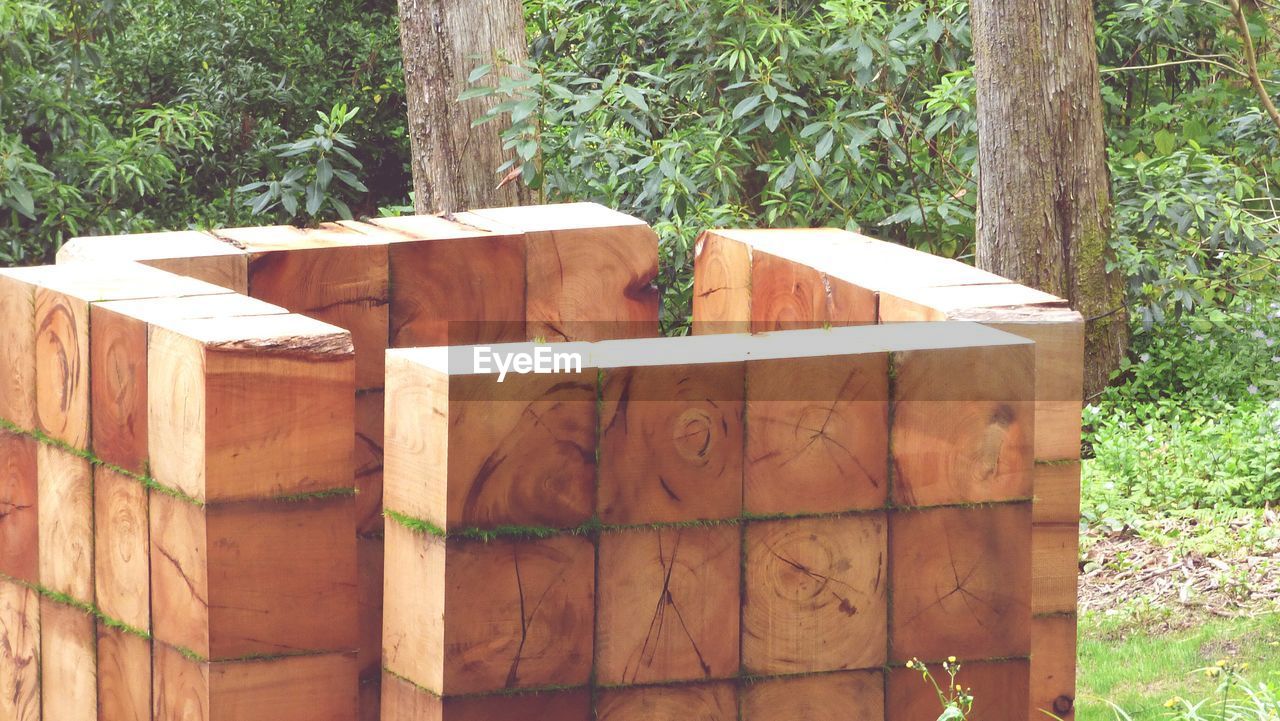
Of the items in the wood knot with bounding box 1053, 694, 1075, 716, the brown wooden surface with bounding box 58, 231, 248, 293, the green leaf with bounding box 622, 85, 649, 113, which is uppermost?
the green leaf with bounding box 622, 85, 649, 113

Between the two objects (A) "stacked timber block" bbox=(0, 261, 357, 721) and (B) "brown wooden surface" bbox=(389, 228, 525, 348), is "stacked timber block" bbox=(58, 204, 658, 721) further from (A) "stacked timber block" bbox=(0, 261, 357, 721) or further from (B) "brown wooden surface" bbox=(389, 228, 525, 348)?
(A) "stacked timber block" bbox=(0, 261, 357, 721)

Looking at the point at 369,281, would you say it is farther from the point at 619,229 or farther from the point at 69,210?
the point at 69,210

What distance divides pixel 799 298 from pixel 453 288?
2.78ft

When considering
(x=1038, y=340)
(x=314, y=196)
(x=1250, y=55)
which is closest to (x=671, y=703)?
(x=1038, y=340)

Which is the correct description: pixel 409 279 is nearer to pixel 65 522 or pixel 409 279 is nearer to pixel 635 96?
pixel 65 522

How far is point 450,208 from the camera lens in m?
6.79

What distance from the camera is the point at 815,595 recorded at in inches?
Answer: 107

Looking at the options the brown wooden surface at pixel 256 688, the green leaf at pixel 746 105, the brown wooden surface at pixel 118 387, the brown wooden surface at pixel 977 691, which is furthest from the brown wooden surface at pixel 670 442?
the green leaf at pixel 746 105

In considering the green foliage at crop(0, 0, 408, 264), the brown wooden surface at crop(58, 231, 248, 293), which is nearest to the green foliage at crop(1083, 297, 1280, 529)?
the brown wooden surface at crop(58, 231, 248, 293)

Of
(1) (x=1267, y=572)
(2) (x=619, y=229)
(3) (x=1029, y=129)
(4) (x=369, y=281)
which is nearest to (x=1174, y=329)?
(3) (x=1029, y=129)

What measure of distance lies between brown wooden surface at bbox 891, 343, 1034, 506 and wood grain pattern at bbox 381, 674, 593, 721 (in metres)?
0.70

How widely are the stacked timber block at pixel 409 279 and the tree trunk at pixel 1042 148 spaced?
11.1 ft

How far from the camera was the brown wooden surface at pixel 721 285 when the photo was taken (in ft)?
12.6

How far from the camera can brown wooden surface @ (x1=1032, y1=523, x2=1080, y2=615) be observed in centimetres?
324
